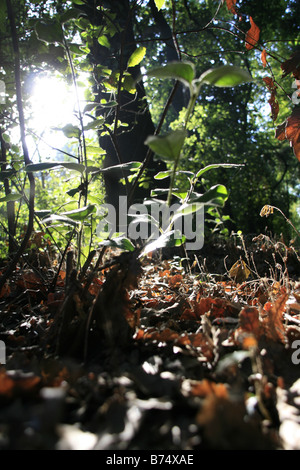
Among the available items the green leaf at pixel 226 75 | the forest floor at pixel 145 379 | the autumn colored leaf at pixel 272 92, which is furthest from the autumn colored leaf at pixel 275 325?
the autumn colored leaf at pixel 272 92

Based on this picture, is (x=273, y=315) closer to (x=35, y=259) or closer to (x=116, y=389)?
(x=116, y=389)

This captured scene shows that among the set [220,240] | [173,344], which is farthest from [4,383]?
[220,240]

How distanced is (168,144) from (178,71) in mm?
183

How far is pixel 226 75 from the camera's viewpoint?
710 millimetres

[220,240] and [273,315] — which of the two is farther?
[220,240]

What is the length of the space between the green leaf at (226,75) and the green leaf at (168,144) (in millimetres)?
146

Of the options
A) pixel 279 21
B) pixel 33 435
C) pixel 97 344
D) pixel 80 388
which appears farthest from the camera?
pixel 279 21

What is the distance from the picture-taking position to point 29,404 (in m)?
0.64

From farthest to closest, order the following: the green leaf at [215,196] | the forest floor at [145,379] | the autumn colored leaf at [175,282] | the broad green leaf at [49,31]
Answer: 1. the autumn colored leaf at [175,282]
2. the broad green leaf at [49,31]
3. the green leaf at [215,196]
4. the forest floor at [145,379]

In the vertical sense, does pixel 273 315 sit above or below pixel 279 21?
below

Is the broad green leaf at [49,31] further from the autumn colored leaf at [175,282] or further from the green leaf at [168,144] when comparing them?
the autumn colored leaf at [175,282]

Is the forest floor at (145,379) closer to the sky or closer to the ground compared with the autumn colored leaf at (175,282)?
closer to the sky

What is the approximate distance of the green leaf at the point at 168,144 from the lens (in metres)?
0.67

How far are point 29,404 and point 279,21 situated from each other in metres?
11.5
